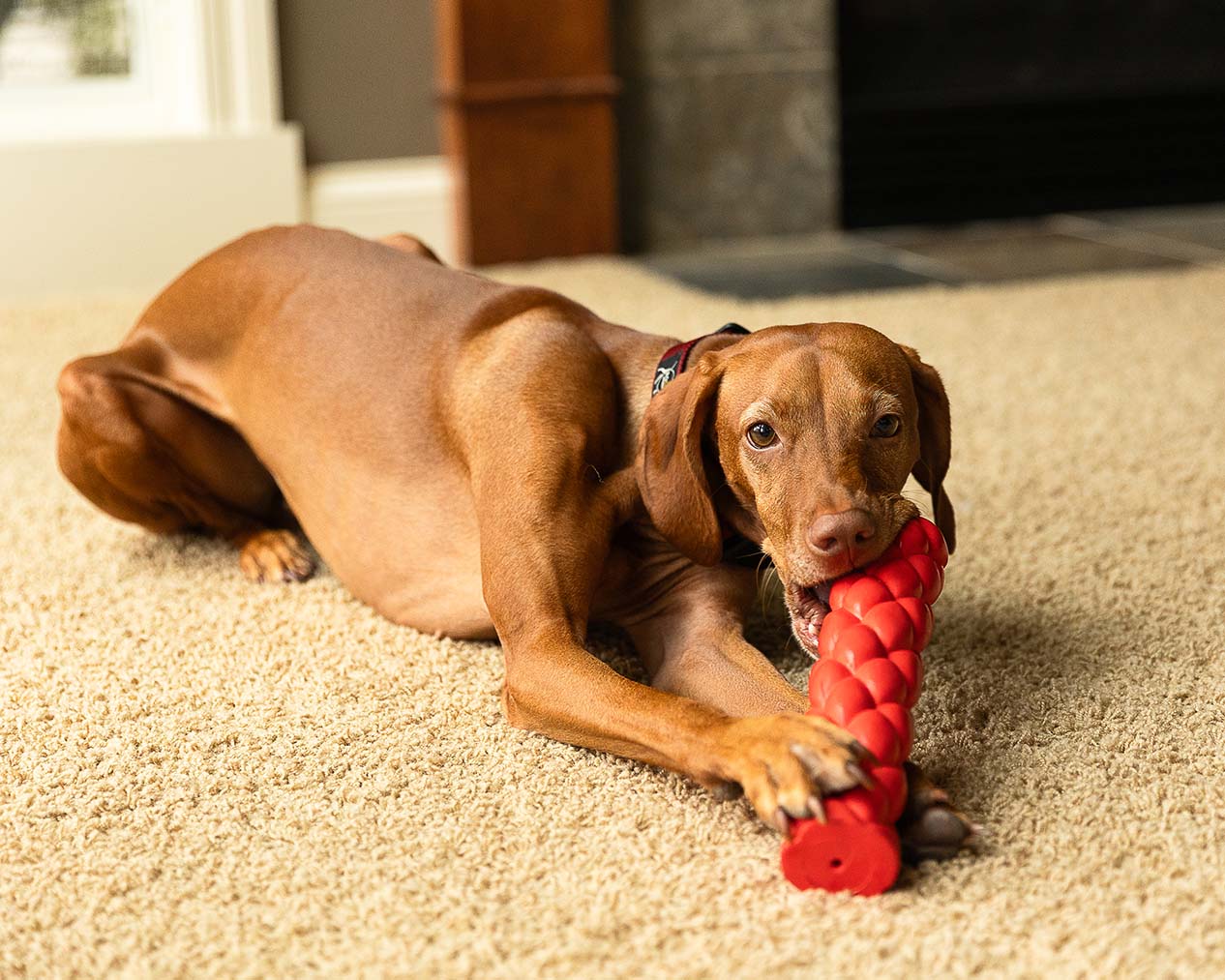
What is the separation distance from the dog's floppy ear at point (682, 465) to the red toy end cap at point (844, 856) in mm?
474

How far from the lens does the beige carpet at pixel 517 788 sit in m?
1.29

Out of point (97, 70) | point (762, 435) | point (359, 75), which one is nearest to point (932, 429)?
point (762, 435)

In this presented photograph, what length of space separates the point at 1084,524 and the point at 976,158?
340 cm

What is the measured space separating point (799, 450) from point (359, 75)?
3582mm

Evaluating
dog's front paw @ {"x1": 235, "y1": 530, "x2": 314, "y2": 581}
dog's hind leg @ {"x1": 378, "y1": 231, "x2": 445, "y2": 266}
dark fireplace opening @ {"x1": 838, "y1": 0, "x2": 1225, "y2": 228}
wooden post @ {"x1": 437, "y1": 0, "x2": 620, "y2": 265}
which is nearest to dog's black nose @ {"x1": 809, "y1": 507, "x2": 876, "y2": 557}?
dog's front paw @ {"x1": 235, "y1": 530, "x2": 314, "y2": 581}

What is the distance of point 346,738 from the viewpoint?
1705 millimetres

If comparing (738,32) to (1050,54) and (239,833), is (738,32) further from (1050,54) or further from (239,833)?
(239,833)

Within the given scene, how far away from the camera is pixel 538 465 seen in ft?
5.81

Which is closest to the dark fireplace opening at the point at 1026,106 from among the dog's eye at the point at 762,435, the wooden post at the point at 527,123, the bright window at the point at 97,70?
the wooden post at the point at 527,123

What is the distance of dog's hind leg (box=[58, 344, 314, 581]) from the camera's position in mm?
2264

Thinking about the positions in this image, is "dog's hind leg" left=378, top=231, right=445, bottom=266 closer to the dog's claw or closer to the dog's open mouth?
the dog's open mouth

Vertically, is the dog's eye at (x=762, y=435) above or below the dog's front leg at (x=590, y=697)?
above

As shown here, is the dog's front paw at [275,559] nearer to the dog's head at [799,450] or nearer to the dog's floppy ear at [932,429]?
the dog's head at [799,450]

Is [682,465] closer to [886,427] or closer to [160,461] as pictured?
[886,427]
